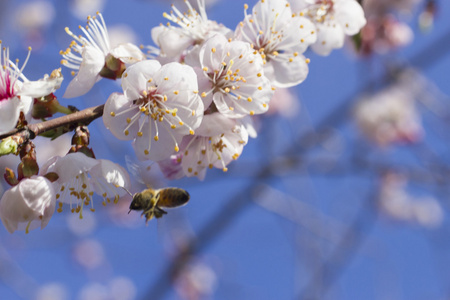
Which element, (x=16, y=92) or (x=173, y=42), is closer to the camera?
(x=16, y=92)

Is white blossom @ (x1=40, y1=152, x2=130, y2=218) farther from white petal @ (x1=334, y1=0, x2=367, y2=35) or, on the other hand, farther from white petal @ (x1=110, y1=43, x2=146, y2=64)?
white petal @ (x1=334, y1=0, x2=367, y2=35)

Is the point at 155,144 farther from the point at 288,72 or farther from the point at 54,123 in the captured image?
the point at 288,72

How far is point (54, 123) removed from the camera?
4.10 ft

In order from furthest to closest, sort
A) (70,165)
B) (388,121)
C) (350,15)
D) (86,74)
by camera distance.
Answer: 1. (388,121)
2. (350,15)
3. (86,74)
4. (70,165)

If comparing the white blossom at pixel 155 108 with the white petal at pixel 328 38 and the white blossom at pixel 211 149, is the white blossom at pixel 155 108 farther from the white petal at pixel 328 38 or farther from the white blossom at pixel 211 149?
the white petal at pixel 328 38

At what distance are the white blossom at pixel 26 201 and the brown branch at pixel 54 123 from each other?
121 millimetres

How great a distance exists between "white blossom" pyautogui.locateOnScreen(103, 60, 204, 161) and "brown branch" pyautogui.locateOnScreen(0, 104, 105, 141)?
4cm

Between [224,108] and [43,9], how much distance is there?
6.93m

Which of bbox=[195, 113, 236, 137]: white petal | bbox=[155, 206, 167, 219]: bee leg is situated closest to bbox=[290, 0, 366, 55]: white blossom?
bbox=[195, 113, 236, 137]: white petal

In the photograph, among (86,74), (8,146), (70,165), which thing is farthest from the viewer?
(86,74)

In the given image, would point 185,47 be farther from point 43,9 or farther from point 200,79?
point 43,9

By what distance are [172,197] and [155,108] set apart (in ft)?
1.12

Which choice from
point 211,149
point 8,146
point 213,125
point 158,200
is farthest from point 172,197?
point 8,146

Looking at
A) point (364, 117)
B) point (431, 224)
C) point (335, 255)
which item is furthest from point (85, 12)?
point (431, 224)
